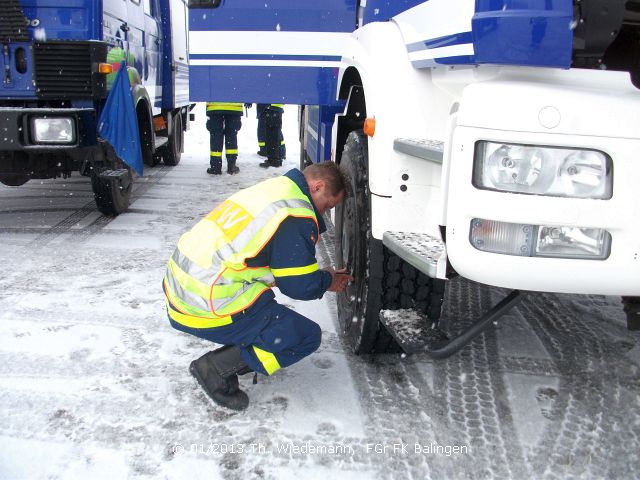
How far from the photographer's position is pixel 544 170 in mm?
1553

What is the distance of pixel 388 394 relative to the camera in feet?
8.12

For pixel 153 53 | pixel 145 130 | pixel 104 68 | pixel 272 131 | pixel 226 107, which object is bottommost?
pixel 272 131

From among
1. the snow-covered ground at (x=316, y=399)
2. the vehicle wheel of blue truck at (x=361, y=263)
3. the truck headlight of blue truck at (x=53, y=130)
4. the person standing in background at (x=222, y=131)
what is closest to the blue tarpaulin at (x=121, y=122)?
the truck headlight of blue truck at (x=53, y=130)

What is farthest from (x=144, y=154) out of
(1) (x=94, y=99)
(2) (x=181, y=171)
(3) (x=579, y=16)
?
(3) (x=579, y=16)

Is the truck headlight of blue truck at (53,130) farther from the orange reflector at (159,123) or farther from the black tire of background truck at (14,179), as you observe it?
the orange reflector at (159,123)

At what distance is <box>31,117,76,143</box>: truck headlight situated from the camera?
4.16 metres

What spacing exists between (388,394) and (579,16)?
158 cm

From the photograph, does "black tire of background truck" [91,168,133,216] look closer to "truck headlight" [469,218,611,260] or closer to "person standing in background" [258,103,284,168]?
"person standing in background" [258,103,284,168]

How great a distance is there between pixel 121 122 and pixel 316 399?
3.01 meters

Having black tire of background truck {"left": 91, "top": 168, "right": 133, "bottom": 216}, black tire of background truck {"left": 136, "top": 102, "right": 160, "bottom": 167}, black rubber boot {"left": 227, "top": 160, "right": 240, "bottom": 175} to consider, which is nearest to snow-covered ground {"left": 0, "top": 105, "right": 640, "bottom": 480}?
black tire of background truck {"left": 91, "top": 168, "right": 133, "bottom": 216}

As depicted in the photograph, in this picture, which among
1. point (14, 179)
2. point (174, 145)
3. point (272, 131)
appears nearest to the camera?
point (14, 179)

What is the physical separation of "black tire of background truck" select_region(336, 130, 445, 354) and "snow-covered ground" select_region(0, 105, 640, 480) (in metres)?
0.20

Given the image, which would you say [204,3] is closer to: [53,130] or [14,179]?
[53,130]

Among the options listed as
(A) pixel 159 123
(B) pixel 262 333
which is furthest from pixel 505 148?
(A) pixel 159 123
